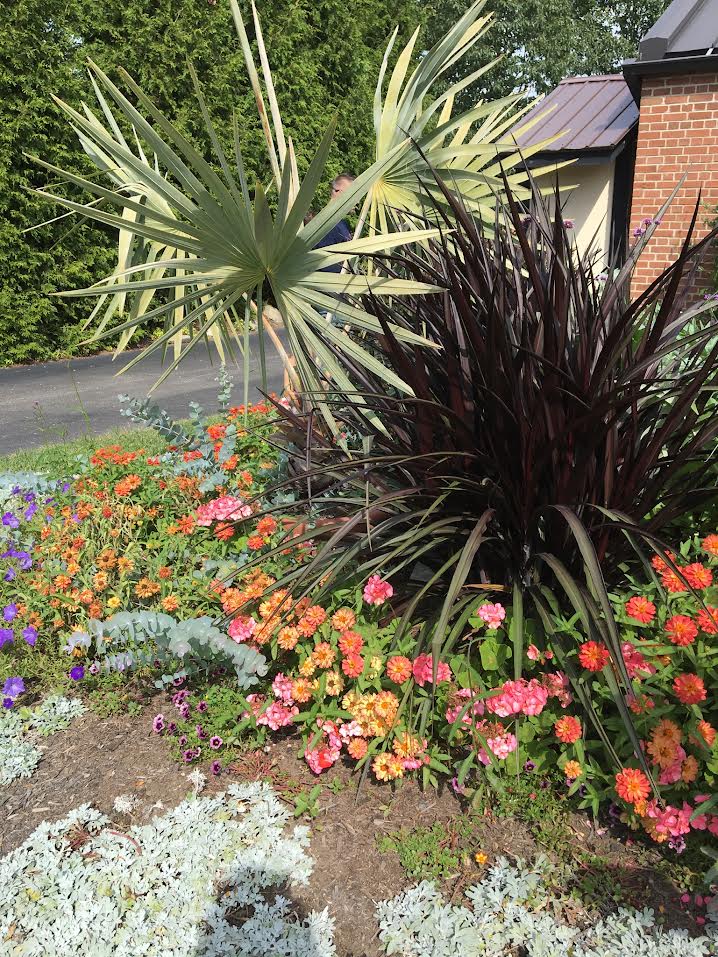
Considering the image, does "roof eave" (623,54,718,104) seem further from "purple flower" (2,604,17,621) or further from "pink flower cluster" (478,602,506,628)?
"purple flower" (2,604,17,621)

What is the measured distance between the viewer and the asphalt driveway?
621 centimetres

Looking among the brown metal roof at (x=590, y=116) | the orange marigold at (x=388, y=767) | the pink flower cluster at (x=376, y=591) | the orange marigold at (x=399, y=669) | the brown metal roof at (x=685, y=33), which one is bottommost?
the orange marigold at (x=388, y=767)

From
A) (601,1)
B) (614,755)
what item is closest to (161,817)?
(614,755)

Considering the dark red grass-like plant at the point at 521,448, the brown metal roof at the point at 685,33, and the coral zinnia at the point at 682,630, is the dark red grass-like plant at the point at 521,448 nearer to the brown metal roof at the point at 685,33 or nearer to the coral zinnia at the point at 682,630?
the coral zinnia at the point at 682,630

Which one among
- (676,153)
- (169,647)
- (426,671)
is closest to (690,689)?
(426,671)

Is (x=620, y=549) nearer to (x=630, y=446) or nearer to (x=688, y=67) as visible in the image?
(x=630, y=446)

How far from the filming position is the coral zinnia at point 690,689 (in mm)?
1594

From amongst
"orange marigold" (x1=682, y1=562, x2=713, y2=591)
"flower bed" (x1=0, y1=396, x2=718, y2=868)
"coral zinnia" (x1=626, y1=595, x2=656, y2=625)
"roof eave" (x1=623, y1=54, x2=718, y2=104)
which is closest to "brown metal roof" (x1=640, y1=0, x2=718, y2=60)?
"roof eave" (x1=623, y1=54, x2=718, y2=104)

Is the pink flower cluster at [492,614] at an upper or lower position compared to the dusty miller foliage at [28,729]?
upper

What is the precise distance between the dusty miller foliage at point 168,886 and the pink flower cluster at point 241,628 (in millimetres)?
431

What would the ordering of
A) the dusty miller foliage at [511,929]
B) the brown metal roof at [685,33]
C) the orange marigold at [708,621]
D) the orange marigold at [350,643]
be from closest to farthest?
the dusty miller foliage at [511,929], the orange marigold at [708,621], the orange marigold at [350,643], the brown metal roof at [685,33]

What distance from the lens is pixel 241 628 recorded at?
7.10ft

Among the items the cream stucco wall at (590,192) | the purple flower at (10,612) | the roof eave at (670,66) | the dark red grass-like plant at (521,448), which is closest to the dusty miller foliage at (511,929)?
the dark red grass-like plant at (521,448)

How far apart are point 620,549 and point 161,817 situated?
1490 millimetres
